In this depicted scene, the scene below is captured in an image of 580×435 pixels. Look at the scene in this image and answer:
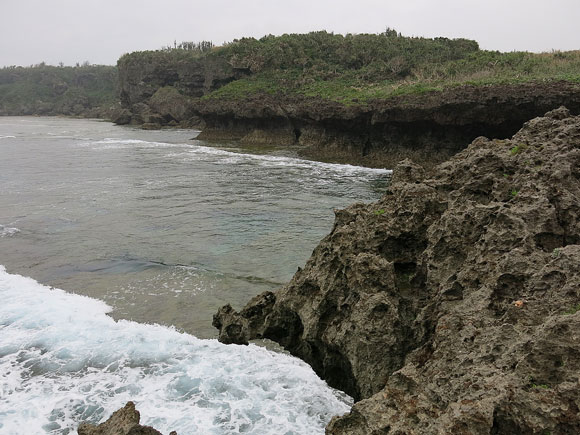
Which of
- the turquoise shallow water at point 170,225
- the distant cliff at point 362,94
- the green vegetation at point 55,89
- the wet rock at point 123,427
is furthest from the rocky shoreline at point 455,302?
the green vegetation at point 55,89

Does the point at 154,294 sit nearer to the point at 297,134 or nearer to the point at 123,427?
the point at 123,427

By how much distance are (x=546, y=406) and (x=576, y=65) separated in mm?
29725

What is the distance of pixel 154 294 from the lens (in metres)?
9.83

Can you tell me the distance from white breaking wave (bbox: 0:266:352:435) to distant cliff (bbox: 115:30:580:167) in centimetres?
2054

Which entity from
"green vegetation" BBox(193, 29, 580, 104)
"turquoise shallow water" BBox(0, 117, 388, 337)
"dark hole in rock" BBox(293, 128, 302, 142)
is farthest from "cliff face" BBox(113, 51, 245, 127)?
"turquoise shallow water" BBox(0, 117, 388, 337)

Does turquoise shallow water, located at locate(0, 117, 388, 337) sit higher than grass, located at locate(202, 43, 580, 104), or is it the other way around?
grass, located at locate(202, 43, 580, 104)

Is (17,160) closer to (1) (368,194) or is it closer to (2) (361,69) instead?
(1) (368,194)

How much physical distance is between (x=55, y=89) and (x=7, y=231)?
134m

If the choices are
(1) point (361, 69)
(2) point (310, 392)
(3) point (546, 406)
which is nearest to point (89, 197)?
(2) point (310, 392)

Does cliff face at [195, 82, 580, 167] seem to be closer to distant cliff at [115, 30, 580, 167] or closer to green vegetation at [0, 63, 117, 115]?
distant cliff at [115, 30, 580, 167]

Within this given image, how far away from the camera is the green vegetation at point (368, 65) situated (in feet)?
97.2

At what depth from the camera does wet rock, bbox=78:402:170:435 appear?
4309mm

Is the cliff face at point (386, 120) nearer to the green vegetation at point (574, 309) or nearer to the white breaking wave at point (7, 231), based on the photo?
the white breaking wave at point (7, 231)

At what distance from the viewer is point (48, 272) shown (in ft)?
36.6
